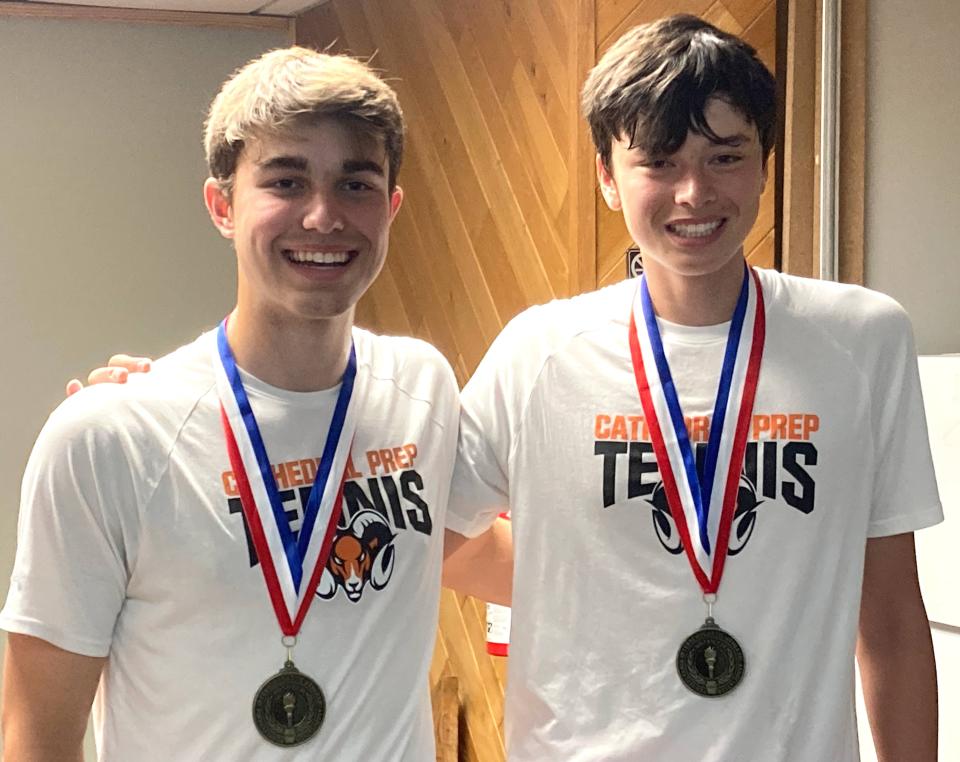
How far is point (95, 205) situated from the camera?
5016 mm

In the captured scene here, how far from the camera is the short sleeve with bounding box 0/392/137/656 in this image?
1.66 metres

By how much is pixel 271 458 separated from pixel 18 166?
358 cm

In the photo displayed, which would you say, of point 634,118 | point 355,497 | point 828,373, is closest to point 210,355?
point 355,497

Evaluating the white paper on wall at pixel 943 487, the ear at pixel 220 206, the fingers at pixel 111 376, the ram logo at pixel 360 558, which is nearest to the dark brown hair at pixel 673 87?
the ear at pixel 220 206

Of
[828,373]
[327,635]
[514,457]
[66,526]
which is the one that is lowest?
[327,635]

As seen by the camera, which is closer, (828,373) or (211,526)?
(211,526)

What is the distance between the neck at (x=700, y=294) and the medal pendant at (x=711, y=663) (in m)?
0.46

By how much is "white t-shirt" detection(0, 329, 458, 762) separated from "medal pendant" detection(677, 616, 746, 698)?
38cm

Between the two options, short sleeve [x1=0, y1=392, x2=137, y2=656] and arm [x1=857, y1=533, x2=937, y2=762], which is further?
arm [x1=857, y1=533, x2=937, y2=762]

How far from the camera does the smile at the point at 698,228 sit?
1.83m

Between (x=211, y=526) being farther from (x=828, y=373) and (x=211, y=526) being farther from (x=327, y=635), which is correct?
(x=828, y=373)

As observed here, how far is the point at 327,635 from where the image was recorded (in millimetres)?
1740

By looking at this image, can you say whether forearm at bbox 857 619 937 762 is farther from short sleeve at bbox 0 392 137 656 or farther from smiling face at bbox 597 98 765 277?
short sleeve at bbox 0 392 137 656

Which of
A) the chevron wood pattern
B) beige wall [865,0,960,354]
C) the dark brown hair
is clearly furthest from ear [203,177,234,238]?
beige wall [865,0,960,354]
